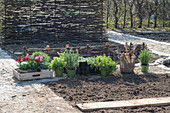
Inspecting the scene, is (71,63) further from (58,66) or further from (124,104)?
(124,104)

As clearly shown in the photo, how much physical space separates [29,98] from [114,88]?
1581 mm

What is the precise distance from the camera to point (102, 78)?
5977 mm

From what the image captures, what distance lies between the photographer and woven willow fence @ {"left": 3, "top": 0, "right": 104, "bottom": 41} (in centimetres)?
1170

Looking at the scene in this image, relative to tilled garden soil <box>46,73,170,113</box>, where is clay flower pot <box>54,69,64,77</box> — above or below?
above

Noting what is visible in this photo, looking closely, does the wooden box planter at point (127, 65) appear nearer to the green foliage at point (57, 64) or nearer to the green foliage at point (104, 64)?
the green foliage at point (104, 64)

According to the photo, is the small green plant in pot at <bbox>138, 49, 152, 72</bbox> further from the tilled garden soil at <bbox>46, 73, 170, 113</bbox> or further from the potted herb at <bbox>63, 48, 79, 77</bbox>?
the potted herb at <bbox>63, 48, 79, 77</bbox>

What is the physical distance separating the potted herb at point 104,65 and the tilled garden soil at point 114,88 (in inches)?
6.4

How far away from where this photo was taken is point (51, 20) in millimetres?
12148

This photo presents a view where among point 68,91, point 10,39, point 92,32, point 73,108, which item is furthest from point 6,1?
point 73,108

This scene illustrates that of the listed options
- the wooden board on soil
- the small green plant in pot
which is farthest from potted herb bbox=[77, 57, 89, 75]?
the wooden board on soil

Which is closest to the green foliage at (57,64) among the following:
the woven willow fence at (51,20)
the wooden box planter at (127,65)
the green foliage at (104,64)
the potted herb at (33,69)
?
the potted herb at (33,69)

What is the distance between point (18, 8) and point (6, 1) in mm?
547

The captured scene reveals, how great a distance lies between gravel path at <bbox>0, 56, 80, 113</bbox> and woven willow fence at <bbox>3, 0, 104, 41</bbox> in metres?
6.11

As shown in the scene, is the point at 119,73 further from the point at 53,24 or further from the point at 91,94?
the point at 53,24
